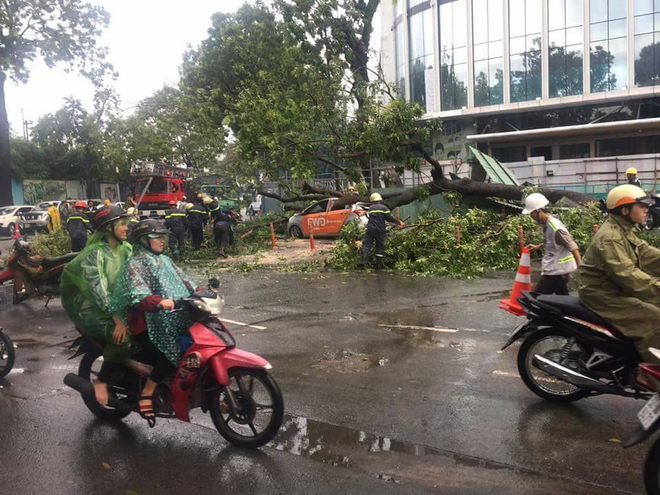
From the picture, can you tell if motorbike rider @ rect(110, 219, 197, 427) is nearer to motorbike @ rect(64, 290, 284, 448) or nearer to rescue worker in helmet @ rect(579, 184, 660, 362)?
motorbike @ rect(64, 290, 284, 448)

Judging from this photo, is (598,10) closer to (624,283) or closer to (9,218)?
(624,283)

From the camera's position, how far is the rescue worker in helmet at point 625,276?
151 inches

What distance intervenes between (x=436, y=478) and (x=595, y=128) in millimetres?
34015

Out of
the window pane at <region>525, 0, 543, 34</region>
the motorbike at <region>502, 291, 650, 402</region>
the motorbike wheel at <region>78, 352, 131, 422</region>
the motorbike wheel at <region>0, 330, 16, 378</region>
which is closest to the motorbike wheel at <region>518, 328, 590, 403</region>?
the motorbike at <region>502, 291, 650, 402</region>

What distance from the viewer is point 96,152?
1645 inches

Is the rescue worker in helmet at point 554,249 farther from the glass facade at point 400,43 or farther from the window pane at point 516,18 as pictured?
the glass facade at point 400,43

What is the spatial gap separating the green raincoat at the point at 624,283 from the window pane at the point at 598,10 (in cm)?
3417

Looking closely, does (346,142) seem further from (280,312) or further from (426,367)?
(426,367)

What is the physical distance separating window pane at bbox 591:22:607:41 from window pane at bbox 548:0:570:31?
5.92 feet

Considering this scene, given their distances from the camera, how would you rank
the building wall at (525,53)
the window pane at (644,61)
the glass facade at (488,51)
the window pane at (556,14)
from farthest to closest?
the glass facade at (488,51) < the window pane at (556,14) < the building wall at (525,53) < the window pane at (644,61)

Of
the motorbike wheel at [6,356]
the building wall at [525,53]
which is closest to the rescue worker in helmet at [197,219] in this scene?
the motorbike wheel at [6,356]

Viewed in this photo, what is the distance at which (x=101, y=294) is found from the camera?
13.6 feet

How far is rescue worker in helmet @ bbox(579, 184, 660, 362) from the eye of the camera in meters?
3.85

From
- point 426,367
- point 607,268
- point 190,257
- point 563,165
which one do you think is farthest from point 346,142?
point 563,165
